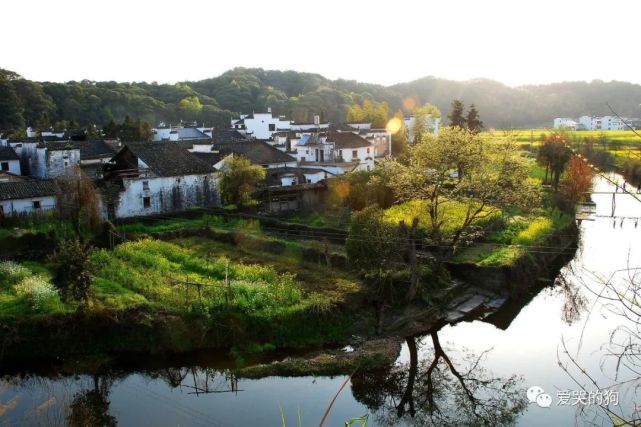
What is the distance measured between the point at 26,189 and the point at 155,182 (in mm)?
6348

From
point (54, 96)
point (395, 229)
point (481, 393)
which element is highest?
point (54, 96)

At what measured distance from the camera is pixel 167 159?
102 ft

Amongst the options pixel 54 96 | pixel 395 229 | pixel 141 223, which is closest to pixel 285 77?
pixel 54 96

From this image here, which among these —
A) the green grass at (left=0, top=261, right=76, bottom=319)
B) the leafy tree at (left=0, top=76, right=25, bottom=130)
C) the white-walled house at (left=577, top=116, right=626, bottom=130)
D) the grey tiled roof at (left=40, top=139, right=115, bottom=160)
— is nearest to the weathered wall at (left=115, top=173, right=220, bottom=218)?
the green grass at (left=0, top=261, right=76, bottom=319)

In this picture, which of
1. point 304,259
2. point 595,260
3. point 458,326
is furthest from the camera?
point 595,260

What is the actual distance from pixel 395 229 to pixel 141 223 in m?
14.2

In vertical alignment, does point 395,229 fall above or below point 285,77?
below

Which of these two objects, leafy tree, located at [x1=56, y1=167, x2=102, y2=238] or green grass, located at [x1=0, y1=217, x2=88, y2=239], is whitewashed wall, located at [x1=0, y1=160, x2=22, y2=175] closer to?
leafy tree, located at [x1=56, y1=167, x2=102, y2=238]

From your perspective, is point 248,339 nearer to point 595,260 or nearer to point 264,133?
point 595,260

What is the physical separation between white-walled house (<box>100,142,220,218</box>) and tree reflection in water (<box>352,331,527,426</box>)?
1844 centimetres

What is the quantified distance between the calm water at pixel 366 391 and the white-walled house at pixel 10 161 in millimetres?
25367

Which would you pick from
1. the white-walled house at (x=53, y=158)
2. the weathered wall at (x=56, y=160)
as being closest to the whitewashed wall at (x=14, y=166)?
the white-walled house at (x=53, y=158)

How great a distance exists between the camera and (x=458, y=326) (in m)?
18.4

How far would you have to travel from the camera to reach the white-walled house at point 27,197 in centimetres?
2601
